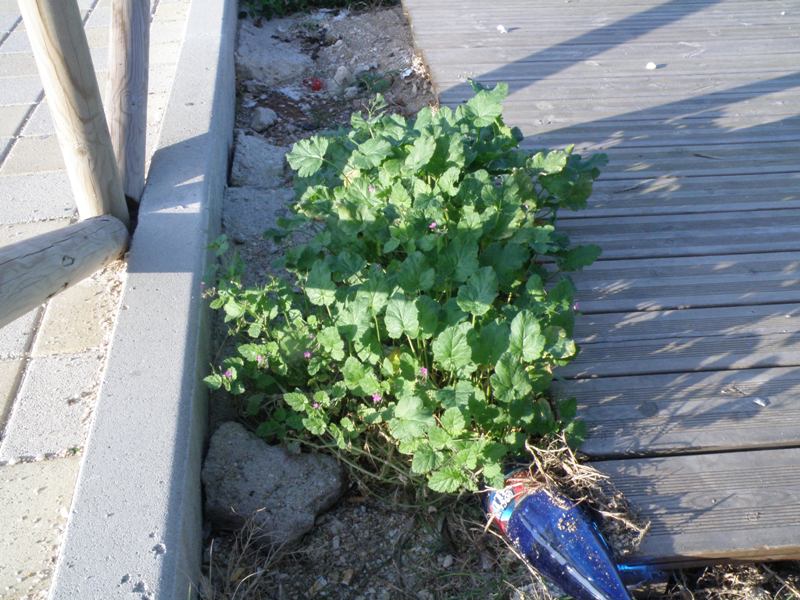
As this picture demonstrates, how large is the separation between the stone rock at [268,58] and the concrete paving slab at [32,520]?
3.33 meters

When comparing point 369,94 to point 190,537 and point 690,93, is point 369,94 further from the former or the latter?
point 190,537

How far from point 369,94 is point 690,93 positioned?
182 cm

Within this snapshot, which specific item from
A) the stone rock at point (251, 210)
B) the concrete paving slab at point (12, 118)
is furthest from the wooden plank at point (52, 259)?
the concrete paving slab at point (12, 118)

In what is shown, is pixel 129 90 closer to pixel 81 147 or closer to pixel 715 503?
pixel 81 147

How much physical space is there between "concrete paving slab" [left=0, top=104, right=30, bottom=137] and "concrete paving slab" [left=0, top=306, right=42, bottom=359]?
1408 millimetres

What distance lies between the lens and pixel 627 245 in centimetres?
320

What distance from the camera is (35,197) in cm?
318

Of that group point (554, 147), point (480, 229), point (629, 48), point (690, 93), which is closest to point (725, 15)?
point (629, 48)

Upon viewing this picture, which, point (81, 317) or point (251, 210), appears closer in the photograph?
point (81, 317)

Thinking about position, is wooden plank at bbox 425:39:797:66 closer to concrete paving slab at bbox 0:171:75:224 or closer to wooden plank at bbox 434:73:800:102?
wooden plank at bbox 434:73:800:102

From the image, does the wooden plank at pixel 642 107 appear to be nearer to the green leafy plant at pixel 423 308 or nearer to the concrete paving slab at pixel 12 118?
the green leafy plant at pixel 423 308

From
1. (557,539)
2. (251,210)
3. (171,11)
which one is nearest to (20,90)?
(171,11)

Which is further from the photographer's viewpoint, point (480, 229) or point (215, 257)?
point (215, 257)

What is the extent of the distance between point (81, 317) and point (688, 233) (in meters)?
2.30
